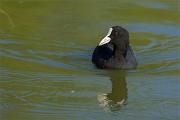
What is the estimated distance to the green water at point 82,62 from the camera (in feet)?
28.3

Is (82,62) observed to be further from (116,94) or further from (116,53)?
(116,94)

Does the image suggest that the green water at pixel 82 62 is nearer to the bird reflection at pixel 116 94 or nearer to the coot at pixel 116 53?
the bird reflection at pixel 116 94

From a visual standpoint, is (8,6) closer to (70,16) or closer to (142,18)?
(70,16)

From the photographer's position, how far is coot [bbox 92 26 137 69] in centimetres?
1052

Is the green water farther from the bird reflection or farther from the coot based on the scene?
the coot

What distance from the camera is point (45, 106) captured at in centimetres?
858

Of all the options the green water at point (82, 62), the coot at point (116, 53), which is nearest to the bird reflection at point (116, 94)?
the green water at point (82, 62)

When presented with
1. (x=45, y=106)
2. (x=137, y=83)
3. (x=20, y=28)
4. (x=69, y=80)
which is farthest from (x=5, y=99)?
(x=20, y=28)

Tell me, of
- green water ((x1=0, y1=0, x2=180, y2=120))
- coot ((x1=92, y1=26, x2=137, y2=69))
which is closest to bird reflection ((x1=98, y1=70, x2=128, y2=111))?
green water ((x1=0, y1=0, x2=180, y2=120))

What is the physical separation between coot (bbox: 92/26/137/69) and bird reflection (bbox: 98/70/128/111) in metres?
0.17

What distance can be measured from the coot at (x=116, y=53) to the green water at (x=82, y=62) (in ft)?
0.47

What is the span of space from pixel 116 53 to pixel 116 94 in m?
1.38

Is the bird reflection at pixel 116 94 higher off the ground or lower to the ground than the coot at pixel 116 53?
lower

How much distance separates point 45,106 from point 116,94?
1239mm
